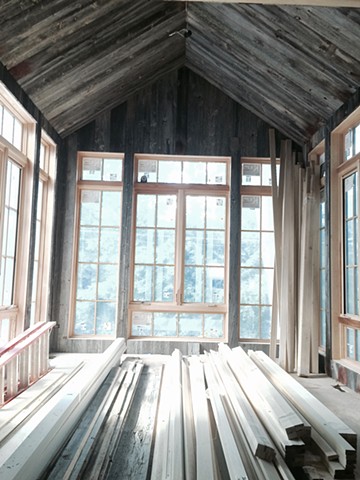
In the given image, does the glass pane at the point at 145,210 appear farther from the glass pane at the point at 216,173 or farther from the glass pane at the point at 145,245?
the glass pane at the point at 216,173

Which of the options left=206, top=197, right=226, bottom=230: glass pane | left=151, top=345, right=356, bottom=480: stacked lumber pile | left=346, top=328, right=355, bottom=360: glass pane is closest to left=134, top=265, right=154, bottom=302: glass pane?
left=206, top=197, right=226, bottom=230: glass pane

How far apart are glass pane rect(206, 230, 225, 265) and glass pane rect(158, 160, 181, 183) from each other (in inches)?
34.5

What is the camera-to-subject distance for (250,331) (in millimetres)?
5688

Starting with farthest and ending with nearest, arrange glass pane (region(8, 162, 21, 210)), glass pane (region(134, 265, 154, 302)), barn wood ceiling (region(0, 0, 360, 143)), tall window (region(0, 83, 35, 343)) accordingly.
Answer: glass pane (region(134, 265, 154, 302)), glass pane (region(8, 162, 21, 210)), tall window (region(0, 83, 35, 343)), barn wood ceiling (region(0, 0, 360, 143))

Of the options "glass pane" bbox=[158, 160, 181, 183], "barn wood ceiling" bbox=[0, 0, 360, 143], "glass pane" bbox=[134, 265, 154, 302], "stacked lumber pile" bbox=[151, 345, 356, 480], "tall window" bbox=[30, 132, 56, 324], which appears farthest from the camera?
"glass pane" bbox=[158, 160, 181, 183]

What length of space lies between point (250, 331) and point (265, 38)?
11.6 feet

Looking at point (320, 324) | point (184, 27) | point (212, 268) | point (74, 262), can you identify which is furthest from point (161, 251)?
point (184, 27)

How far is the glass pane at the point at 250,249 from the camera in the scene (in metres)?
5.78

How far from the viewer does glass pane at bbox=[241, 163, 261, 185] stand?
19.3 ft

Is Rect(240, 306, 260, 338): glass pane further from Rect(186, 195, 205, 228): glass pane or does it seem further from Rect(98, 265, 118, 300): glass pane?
Rect(98, 265, 118, 300): glass pane

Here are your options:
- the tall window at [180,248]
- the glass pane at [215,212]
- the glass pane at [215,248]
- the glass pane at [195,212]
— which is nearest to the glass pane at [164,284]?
the tall window at [180,248]

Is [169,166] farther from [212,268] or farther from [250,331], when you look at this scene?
[250,331]

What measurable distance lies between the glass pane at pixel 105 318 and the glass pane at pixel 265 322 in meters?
1.99

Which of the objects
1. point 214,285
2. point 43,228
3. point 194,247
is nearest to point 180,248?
point 194,247
